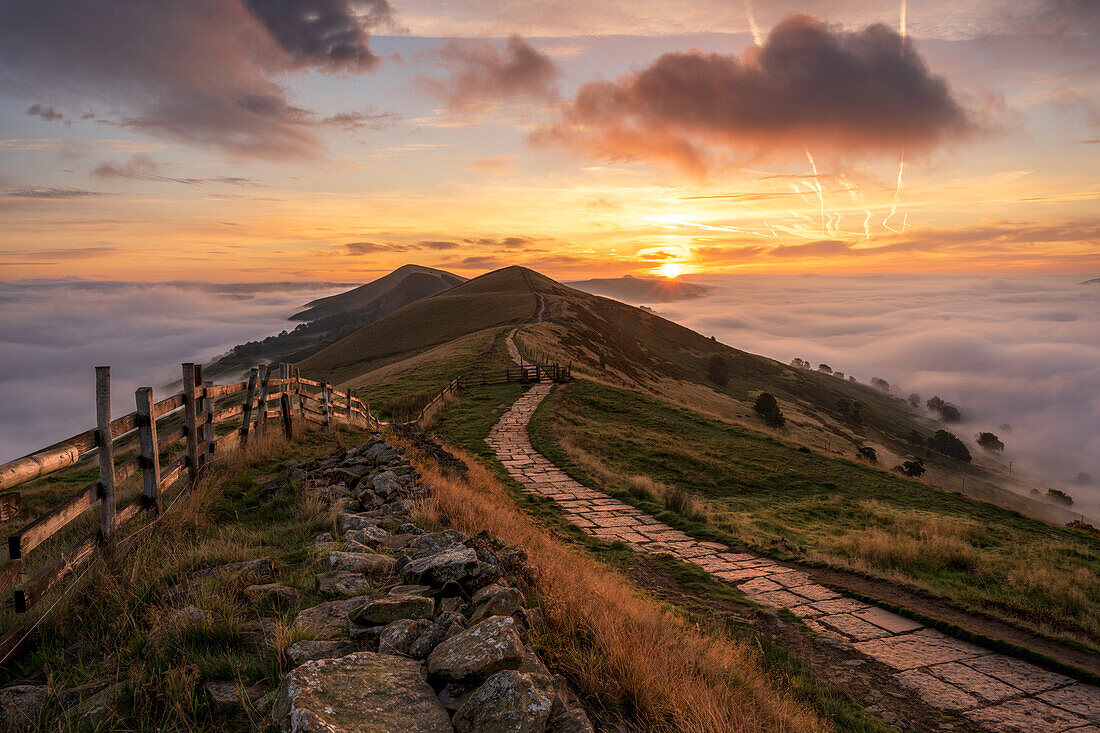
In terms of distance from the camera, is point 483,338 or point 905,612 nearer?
point 905,612

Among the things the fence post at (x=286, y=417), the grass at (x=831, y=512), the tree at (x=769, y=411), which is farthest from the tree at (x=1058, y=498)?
the fence post at (x=286, y=417)

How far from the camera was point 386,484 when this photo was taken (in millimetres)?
8750

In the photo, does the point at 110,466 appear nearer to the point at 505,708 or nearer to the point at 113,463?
the point at 113,463

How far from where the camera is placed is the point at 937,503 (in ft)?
71.1

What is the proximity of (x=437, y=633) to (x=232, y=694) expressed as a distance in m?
1.28

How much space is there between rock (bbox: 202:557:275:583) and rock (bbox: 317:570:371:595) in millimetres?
615

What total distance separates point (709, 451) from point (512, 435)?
8.51 meters

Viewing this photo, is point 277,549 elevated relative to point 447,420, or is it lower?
elevated

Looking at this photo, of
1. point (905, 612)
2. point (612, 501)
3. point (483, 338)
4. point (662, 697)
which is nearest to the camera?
point (662, 697)

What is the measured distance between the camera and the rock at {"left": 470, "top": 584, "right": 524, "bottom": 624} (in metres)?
4.21

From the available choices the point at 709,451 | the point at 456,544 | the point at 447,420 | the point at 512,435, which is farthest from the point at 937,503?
the point at 456,544

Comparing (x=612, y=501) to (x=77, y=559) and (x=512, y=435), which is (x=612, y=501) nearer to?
(x=512, y=435)

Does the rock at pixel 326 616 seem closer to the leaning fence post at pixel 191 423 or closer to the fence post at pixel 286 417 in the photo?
the leaning fence post at pixel 191 423

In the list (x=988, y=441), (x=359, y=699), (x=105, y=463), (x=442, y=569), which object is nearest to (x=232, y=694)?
(x=359, y=699)
